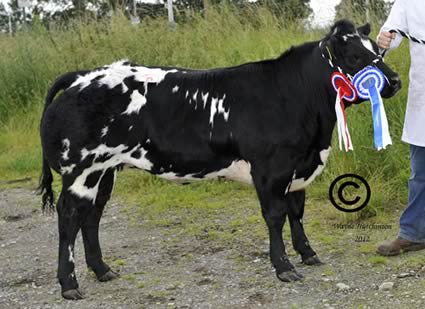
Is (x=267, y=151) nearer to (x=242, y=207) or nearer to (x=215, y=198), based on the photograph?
(x=242, y=207)

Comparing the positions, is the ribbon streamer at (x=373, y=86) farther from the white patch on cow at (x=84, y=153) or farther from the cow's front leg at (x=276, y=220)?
the white patch on cow at (x=84, y=153)

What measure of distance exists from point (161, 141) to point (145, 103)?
0.29 m

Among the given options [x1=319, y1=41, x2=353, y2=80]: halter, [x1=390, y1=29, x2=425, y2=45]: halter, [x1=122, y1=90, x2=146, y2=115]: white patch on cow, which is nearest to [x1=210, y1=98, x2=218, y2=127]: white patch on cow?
[x1=122, y1=90, x2=146, y2=115]: white patch on cow

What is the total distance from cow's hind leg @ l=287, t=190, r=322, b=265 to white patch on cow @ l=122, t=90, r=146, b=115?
4.33 feet

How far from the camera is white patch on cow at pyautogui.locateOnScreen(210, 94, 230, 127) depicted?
15.0ft

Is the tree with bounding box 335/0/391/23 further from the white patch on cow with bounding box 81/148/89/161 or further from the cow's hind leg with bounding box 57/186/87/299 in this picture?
the cow's hind leg with bounding box 57/186/87/299

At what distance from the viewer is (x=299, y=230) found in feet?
16.2

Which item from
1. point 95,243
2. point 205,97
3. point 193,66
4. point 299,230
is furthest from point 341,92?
point 193,66

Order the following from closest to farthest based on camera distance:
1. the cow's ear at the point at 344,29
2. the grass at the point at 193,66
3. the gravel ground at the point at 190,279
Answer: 1. the gravel ground at the point at 190,279
2. the cow's ear at the point at 344,29
3. the grass at the point at 193,66

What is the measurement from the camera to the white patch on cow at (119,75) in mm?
4692

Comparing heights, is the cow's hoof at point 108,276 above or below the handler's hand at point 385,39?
below

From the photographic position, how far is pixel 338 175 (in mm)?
6461

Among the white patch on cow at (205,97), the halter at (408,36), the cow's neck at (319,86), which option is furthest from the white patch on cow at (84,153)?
the halter at (408,36)

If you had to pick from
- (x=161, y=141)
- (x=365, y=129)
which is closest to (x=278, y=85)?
(x=161, y=141)
